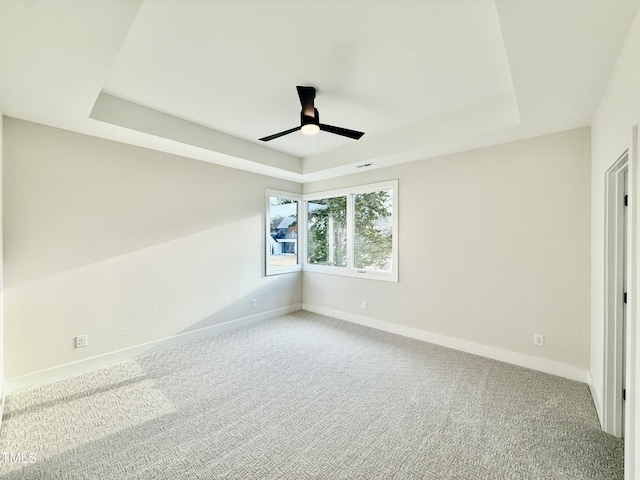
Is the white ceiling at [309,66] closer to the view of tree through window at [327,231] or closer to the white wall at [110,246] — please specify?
the white wall at [110,246]

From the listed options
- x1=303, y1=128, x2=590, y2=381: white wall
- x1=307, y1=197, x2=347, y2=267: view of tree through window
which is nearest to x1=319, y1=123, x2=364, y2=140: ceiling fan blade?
x1=303, y1=128, x2=590, y2=381: white wall

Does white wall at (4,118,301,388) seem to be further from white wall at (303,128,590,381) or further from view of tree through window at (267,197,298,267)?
white wall at (303,128,590,381)

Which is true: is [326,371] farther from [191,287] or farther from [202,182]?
[202,182]

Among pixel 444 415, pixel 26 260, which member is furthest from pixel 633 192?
pixel 26 260

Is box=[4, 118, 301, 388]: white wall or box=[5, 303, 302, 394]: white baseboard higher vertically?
box=[4, 118, 301, 388]: white wall

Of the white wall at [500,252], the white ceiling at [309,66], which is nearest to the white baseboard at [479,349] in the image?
the white wall at [500,252]

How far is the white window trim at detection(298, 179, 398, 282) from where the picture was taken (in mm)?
4199

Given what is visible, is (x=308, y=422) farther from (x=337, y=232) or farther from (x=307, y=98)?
(x=337, y=232)

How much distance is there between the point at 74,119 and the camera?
8.64 ft

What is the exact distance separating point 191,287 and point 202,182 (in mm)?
1474

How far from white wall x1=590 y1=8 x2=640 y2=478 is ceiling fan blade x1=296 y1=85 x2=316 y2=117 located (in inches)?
79.3

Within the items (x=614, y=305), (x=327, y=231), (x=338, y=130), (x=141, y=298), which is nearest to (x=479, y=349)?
(x=614, y=305)

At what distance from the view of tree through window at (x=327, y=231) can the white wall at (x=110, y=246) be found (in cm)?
136

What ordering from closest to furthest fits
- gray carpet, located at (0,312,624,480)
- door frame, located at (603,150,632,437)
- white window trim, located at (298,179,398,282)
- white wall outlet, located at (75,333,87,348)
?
gray carpet, located at (0,312,624,480) < door frame, located at (603,150,632,437) < white wall outlet, located at (75,333,87,348) < white window trim, located at (298,179,398,282)
